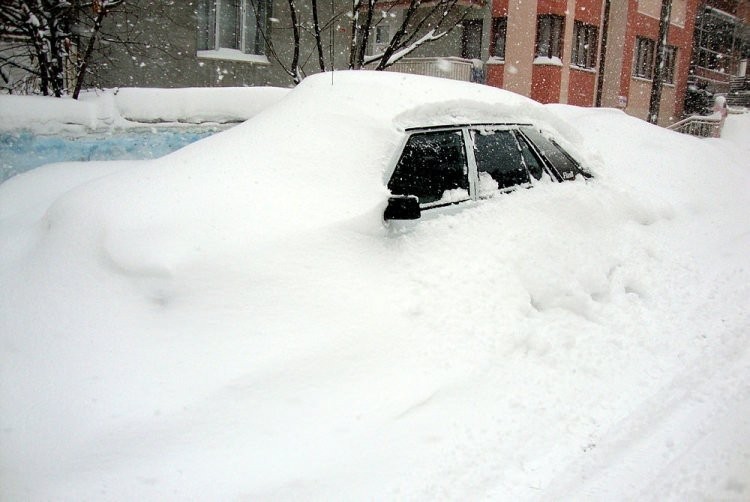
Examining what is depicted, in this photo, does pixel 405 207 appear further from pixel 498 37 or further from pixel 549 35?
pixel 549 35

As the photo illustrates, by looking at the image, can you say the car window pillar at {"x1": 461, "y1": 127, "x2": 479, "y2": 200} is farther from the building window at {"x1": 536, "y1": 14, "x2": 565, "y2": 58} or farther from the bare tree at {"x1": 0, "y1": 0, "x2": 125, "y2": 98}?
the building window at {"x1": 536, "y1": 14, "x2": 565, "y2": 58}

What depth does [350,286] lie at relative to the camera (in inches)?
132

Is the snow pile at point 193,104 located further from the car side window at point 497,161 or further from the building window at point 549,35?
the building window at point 549,35

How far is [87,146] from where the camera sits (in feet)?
19.5

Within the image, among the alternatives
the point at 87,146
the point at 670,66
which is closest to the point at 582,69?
the point at 670,66

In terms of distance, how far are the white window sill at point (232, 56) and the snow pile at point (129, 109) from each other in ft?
19.2

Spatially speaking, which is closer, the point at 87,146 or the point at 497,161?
the point at 497,161

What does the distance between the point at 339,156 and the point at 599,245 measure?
232cm

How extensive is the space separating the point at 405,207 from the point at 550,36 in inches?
798

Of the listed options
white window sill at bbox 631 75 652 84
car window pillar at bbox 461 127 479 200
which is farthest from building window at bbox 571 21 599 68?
car window pillar at bbox 461 127 479 200

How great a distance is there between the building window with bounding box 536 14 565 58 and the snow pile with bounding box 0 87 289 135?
17.2 metres

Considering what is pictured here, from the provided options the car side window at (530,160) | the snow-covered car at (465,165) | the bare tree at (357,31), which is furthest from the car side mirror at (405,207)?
the bare tree at (357,31)

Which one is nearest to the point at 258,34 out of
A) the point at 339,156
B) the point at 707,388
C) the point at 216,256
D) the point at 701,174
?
the point at 701,174

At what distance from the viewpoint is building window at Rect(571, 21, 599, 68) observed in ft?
74.1
